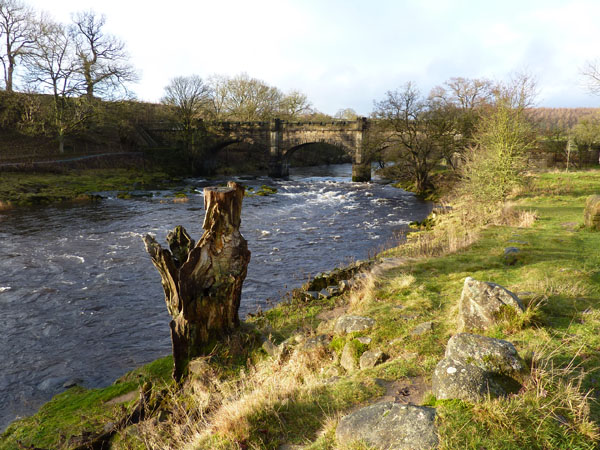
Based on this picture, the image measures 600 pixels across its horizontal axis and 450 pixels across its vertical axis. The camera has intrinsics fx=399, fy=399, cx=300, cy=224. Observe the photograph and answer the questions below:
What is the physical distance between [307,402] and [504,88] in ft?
70.3

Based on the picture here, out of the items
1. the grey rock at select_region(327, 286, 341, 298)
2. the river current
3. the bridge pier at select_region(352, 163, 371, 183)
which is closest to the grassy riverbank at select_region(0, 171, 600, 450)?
the grey rock at select_region(327, 286, 341, 298)

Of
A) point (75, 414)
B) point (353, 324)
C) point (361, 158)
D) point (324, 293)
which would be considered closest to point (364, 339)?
point (353, 324)

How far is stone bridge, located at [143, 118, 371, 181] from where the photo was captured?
45.4m

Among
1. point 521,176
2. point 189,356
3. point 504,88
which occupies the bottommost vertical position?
point 189,356

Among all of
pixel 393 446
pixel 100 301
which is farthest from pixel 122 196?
pixel 393 446

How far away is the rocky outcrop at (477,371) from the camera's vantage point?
13.4 feet

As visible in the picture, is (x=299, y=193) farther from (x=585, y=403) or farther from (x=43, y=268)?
(x=585, y=403)

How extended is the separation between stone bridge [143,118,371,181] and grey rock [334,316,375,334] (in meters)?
38.5

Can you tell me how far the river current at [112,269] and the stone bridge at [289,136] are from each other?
14.7 meters

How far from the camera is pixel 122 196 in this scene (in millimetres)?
33062

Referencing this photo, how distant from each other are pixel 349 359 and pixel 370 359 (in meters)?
0.47

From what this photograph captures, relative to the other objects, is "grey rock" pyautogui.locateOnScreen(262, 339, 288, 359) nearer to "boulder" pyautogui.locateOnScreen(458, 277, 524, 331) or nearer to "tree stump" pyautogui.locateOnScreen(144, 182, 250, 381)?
"tree stump" pyautogui.locateOnScreen(144, 182, 250, 381)

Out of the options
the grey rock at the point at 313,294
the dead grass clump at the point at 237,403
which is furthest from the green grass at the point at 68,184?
the dead grass clump at the point at 237,403

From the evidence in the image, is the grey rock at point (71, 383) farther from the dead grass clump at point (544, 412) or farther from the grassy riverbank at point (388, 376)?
the dead grass clump at point (544, 412)
